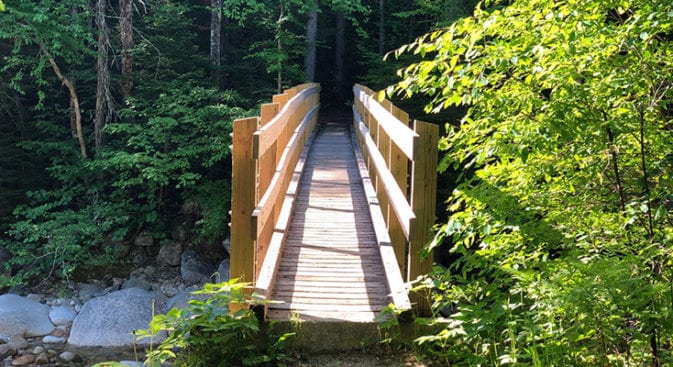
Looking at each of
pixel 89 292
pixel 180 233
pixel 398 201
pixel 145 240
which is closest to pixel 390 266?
pixel 398 201

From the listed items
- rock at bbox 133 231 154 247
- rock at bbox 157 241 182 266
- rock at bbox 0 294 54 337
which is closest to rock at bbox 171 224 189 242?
rock at bbox 157 241 182 266

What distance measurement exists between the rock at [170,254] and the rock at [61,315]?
120 inches

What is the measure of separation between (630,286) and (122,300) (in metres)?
12.0

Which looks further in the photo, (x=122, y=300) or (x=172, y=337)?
(x=122, y=300)

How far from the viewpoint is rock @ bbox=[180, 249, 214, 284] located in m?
15.4

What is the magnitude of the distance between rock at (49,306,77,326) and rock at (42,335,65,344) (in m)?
0.71

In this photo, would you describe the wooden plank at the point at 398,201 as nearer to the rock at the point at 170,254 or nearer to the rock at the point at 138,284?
the rock at the point at 138,284

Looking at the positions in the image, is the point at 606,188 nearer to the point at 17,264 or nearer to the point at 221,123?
the point at 221,123

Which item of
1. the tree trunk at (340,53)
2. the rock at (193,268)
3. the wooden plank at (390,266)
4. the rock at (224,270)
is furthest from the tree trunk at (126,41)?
the wooden plank at (390,266)

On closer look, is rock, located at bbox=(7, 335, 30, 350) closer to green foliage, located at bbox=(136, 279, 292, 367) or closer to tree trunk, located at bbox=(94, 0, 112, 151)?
tree trunk, located at bbox=(94, 0, 112, 151)

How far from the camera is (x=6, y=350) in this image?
11.2 metres

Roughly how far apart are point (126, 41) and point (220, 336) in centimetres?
1563

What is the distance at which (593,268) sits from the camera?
120 inches

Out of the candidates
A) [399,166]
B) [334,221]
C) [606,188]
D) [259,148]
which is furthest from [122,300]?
[606,188]
